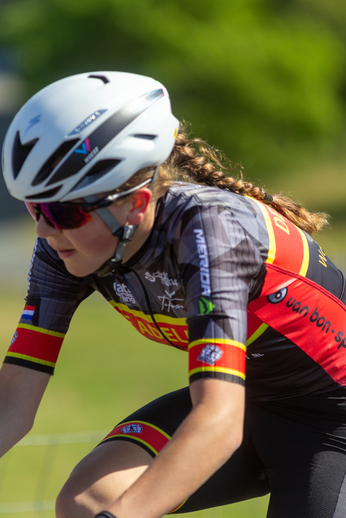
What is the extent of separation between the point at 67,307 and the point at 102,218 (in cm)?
63

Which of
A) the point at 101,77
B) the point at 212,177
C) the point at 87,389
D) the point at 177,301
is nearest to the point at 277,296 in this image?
the point at 177,301

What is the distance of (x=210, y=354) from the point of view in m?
1.52

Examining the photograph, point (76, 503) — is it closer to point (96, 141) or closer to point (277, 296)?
point (277, 296)

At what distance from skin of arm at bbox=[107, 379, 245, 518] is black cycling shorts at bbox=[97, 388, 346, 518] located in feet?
2.20

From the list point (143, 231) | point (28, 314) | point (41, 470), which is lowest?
point (41, 470)

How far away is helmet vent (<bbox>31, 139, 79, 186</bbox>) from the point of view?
1686 mm

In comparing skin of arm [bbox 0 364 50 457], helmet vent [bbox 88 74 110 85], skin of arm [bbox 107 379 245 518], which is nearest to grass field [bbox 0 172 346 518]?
skin of arm [bbox 0 364 50 457]

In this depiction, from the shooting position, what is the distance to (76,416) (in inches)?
299

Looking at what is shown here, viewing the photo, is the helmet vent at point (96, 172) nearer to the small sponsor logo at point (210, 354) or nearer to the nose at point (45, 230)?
the nose at point (45, 230)

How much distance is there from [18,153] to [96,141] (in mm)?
260

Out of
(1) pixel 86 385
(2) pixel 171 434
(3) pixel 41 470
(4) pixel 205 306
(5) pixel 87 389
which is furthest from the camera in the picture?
(1) pixel 86 385

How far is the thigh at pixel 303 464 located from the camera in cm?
202

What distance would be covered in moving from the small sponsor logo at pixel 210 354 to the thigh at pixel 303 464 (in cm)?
88


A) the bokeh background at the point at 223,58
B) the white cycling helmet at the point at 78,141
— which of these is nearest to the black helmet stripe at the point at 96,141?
the white cycling helmet at the point at 78,141
